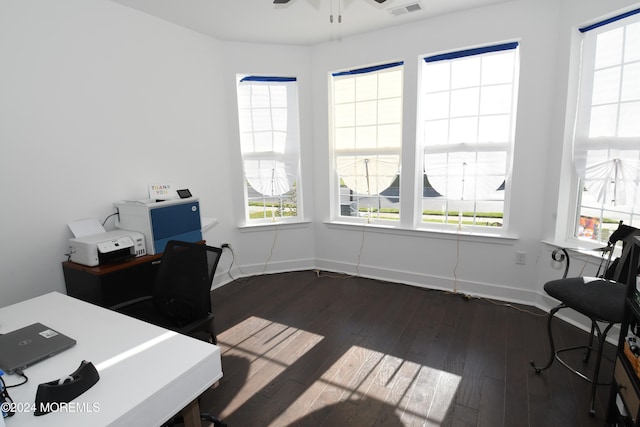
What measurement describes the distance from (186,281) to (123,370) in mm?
790

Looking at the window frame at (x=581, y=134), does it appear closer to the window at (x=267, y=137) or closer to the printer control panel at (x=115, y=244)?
the window at (x=267, y=137)

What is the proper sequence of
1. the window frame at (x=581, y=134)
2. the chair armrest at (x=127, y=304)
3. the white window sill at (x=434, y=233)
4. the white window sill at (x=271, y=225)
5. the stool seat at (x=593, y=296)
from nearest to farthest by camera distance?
the stool seat at (x=593, y=296) < the chair armrest at (x=127, y=304) < the window frame at (x=581, y=134) < the white window sill at (x=434, y=233) < the white window sill at (x=271, y=225)

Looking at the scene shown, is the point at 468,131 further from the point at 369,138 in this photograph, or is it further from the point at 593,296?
the point at 593,296

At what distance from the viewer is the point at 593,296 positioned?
6.22 ft

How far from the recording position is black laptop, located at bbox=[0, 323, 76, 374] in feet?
3.95

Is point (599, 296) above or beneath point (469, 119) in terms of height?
beneath

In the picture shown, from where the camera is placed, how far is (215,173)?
3.81 metres

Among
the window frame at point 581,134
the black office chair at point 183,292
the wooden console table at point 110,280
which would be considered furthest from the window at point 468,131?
the wooden console table at point 110,280

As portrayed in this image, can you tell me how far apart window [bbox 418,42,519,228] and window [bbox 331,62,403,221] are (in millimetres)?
329

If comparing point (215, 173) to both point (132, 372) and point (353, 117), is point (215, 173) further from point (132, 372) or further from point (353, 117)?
point (132, 372)

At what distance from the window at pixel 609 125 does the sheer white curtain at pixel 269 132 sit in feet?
9.55

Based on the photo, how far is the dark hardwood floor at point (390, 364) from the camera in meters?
1.90

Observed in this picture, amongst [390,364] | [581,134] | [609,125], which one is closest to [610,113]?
[609,125]

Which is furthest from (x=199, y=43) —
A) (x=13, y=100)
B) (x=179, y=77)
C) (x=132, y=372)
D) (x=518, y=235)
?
(x=518, y=235)
